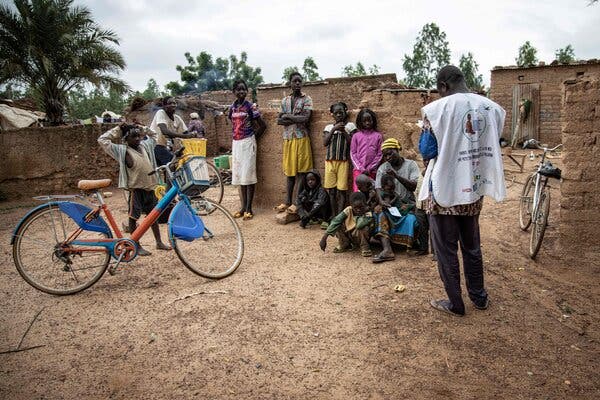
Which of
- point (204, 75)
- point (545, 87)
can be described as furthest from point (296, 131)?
point (204, 75)

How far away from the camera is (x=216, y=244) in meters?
4.31

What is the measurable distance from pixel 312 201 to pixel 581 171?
3.06 m

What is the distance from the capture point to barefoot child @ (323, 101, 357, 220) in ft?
18.0

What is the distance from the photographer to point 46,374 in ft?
8.91

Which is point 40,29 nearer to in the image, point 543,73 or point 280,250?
point 280,250

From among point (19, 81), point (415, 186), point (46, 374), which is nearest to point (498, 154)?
point (415, 186)

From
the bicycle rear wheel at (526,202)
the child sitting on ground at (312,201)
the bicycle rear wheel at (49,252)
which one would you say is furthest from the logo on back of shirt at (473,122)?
the bicycle rear wheel at (49,252)

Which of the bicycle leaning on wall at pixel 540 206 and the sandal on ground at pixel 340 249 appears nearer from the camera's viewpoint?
the bicycle leaning on wall at pixel 540 206

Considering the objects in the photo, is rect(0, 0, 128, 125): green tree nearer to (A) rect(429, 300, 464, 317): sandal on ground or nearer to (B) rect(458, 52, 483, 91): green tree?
(A) rect(429, 300, 464, 317): sandal on ground

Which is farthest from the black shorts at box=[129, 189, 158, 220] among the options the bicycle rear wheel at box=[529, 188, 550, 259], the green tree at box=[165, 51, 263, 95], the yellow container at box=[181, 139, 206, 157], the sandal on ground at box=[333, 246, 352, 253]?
the green tree at box=[165, 51, 263, 95]

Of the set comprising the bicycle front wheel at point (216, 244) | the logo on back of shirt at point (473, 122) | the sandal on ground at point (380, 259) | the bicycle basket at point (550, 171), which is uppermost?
the logo on back of shirt at point (473, 122)

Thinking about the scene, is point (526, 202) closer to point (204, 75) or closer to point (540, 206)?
point (540, 206)

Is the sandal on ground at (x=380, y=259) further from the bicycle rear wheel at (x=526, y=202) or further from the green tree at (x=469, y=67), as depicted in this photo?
the green tree at (x=469, y=67)

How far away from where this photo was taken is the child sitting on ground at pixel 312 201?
19.1 feet
